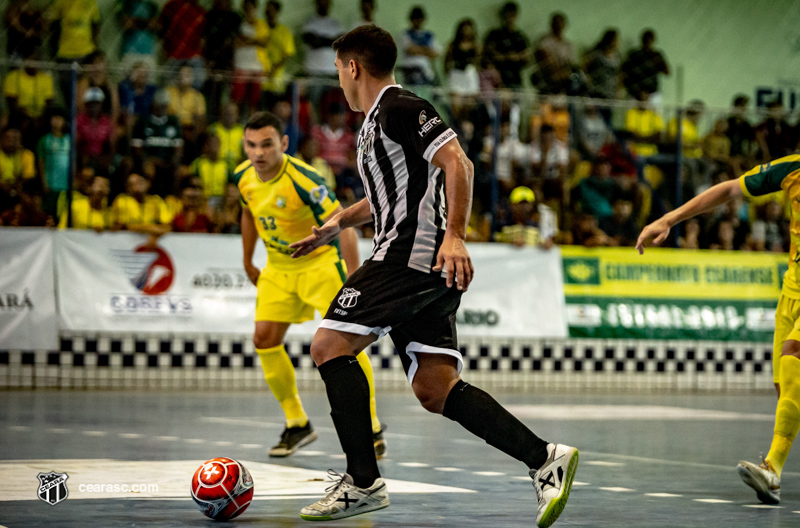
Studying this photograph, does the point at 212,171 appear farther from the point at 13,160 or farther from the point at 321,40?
the point at 321,40

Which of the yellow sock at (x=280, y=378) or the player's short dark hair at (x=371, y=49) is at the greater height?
the player's short dark hair at (x=371, y=49)

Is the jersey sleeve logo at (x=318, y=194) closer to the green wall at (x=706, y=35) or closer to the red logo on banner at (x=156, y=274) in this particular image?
the red logo on banner at (x=156, y=274)

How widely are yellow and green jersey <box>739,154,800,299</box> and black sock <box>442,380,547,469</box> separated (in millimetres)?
2252

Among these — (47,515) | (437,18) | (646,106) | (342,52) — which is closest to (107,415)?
(47,515)

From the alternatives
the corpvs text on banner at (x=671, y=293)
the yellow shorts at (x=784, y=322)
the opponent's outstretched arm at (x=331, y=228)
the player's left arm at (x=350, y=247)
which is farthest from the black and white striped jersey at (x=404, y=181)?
the corpvs text on banner at (x=671, y=293)

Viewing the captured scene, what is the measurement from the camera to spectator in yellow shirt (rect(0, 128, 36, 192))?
12.1 m

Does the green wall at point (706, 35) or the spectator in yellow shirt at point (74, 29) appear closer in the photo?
the spectator in yellow shirt at point (74, 29)

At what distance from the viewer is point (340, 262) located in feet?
24.4

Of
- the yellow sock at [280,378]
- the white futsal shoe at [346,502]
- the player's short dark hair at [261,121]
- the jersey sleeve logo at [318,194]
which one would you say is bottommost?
the white futsal shoe at [346,502]

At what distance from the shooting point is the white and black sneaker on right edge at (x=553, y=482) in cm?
416

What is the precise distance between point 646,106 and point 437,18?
4.20 meters

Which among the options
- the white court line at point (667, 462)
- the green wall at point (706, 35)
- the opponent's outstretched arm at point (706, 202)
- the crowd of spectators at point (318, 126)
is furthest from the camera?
the green wall at point (706, 35)

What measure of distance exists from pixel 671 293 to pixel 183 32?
740cm

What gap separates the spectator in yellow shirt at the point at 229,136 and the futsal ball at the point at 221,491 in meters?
8.71
